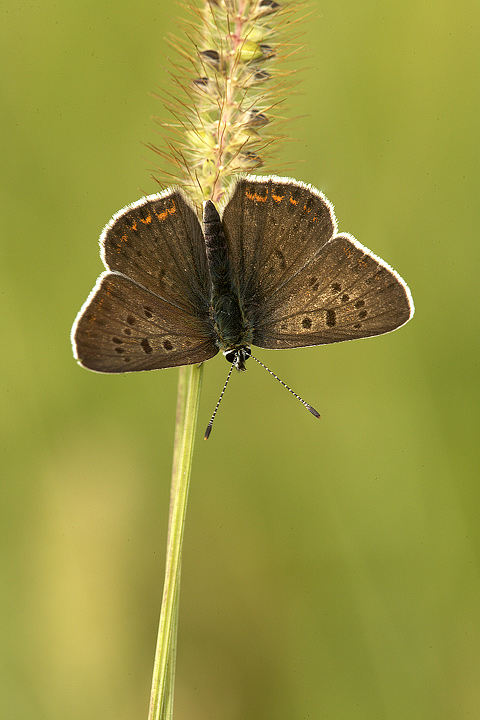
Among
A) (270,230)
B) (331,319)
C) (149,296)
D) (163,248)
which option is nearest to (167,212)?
(163,248)

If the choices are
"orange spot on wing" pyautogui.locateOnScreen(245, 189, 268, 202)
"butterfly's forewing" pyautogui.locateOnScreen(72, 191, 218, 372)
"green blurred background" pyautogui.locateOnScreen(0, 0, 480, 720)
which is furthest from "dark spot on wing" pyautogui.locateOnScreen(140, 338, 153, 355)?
"green blurred background" pyautogui.locateOnScreen(0, 0, 480, 720)

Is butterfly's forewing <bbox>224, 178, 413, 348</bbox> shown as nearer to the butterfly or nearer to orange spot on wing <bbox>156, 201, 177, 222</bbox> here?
the butterfly

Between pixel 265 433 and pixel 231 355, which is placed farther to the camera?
pixel 265 433

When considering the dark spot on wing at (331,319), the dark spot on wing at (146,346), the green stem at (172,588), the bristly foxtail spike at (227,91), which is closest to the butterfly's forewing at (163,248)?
the bristly foxtail spike at (227,91)

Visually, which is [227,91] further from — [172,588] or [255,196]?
[172,588]

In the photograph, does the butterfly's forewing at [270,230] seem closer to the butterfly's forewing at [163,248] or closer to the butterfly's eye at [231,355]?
the butterfly's forewing at [163,248]

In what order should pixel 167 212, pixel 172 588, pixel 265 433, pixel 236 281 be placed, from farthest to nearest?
pixel 265 433 → pixel 236 281 → pixel 167 212 → pixel 172 588
